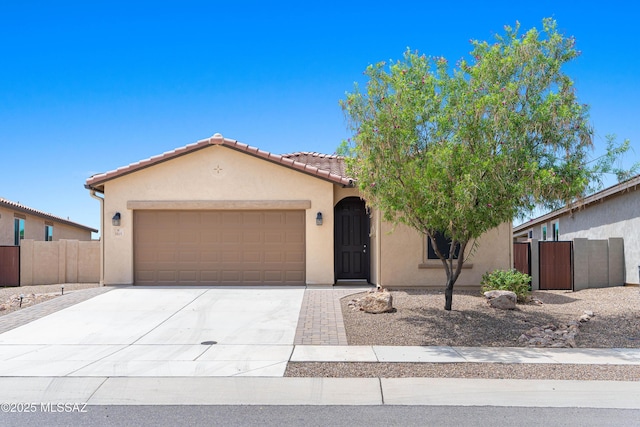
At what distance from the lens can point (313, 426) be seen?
204 inches

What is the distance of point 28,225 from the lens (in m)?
25.6

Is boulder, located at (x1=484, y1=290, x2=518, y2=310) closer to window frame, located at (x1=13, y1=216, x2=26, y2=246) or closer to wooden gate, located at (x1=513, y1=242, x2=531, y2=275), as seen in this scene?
wooden gate, located at (x1=513, y1=242, x2=531, y2=275)

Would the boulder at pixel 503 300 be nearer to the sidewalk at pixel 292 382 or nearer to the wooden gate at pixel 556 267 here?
the sidewalk at pixel 292 382

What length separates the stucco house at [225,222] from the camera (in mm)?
14688

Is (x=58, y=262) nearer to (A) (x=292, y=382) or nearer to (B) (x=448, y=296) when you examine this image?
(B) (x=448, y=296)

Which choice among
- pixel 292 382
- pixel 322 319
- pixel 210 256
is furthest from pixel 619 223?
pixel 292 382

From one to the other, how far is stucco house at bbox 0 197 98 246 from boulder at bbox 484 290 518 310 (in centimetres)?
2036

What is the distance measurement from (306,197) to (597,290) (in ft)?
31.8

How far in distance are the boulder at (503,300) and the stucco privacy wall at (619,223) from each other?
300 inches

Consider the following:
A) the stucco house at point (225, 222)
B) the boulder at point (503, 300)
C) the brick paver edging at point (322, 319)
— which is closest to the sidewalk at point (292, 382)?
the brick paver edging at point (322, 319)

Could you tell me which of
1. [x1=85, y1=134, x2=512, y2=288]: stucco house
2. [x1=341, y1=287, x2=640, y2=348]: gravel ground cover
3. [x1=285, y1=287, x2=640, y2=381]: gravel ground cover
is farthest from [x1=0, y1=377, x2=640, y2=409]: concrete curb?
[x1=85, y1=134, x2=512, y2=288]: stucco house

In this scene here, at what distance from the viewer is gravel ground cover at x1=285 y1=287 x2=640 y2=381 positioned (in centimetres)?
721

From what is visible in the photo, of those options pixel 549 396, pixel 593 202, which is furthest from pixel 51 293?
pixel 593 202

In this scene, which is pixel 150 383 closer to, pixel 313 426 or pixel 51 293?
pixel 313 426
